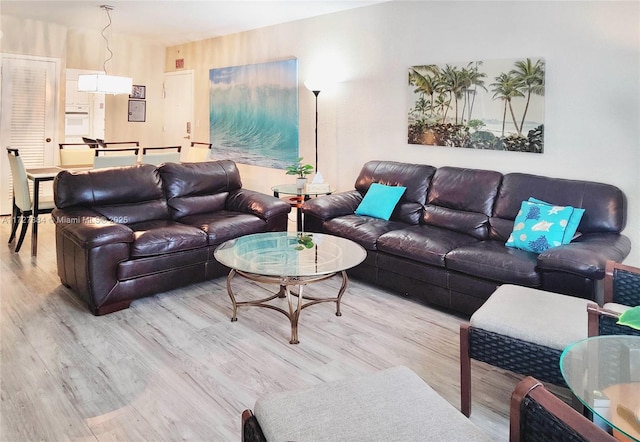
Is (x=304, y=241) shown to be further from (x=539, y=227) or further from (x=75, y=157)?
(x=75, y=157)

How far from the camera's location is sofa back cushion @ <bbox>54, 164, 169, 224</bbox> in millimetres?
3746

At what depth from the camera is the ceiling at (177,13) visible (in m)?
4.96

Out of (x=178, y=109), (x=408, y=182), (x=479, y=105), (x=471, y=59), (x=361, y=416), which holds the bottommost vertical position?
(x=361, y=416)

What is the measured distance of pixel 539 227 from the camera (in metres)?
3.26

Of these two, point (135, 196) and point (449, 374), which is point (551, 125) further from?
point (135, 196)

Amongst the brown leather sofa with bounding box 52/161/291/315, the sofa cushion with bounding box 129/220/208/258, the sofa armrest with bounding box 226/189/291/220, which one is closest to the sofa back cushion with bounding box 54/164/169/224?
the brown leather sofa with bounding box 52/161/291/315

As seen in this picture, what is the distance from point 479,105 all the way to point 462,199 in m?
0.83

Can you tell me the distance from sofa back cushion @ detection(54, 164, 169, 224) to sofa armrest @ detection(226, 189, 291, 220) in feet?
2.12

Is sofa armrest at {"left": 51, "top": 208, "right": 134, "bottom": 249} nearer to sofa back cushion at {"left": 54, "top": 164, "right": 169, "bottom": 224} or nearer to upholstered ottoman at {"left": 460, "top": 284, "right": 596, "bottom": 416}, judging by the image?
sofa back cushion at {"left": 54, "top": 164, "right": 169, "bottom": 224}

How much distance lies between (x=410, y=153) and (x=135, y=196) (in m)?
2.57

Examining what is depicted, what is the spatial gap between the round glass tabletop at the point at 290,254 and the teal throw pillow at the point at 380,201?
0.78 metres

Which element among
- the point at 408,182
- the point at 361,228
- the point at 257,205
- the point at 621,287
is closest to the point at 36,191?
the point at 257,205

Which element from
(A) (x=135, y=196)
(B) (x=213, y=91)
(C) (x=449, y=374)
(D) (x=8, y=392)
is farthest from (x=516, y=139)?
(B) (x=213, y=91)

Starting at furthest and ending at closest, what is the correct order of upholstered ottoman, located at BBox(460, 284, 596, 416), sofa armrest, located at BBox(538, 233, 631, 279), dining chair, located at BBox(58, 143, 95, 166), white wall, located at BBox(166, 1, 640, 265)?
dining chair, located at BBox(58, 143, 95, 166) → white wall, located at BBox(166, 1, 640, 265) → sofa armrest, located at BBox(538, 233, 631, 279) → upholstered ottoman, located at BBox(460, 284, 596, 416)
